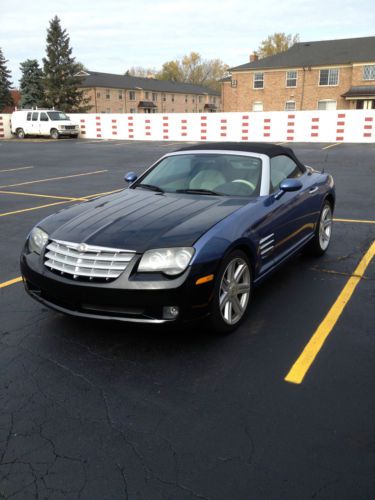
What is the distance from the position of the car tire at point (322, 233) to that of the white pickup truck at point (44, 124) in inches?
1039

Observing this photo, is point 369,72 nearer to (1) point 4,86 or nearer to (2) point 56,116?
(2) point 56,116

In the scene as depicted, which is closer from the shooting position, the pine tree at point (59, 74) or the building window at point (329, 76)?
the building window at point (329, 76)

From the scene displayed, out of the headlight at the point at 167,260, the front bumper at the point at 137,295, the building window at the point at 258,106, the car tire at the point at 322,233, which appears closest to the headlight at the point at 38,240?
the front bumper at the point at 137,295

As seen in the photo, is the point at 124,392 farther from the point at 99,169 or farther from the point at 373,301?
the point at 99,169

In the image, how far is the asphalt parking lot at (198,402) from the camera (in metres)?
2.36

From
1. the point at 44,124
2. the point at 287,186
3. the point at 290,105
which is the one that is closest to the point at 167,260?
the point at 287,186

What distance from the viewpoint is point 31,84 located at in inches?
2408

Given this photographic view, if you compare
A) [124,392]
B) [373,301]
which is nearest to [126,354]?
[124,392]

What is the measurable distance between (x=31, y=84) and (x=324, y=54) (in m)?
36.9

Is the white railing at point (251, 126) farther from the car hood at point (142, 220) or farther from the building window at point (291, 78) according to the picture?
the building window at point (291, 78)

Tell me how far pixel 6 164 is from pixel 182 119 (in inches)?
496

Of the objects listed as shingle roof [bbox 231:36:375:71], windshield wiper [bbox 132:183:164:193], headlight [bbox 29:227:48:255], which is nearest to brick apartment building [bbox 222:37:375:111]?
shingle roof [bbox 231:36:375:71]

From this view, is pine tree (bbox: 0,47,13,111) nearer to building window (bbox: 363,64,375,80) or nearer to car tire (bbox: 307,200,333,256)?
building window (bbox: 363,64,375,80)

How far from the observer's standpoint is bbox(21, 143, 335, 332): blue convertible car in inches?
134
